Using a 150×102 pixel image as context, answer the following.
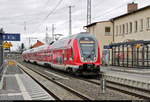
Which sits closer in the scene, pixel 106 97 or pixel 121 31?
pixel 106 97

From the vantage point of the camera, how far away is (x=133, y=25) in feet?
124

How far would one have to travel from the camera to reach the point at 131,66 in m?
30.5

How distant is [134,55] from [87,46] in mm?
13130

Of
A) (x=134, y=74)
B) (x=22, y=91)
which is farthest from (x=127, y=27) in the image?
(x=22, y=91)

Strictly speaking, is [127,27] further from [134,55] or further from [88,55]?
[88,55]

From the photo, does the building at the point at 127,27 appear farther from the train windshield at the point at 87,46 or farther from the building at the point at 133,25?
the train windshield at the point at 87,46

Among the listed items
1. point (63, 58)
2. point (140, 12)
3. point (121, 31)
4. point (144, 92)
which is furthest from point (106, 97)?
point (121, 31)

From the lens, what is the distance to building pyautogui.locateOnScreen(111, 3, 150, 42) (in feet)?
111

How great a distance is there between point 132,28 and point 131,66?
9.36 m

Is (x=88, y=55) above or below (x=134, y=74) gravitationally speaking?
above

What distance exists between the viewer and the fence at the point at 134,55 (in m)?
27.8

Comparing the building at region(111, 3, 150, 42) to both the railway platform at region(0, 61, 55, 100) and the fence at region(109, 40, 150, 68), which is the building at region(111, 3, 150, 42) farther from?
the railway platform at region(0, 61, 55, 100)

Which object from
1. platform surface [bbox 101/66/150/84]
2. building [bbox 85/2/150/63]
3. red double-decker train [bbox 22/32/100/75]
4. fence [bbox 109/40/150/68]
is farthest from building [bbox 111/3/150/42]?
red double-decker train [bbox 22/32/100/75]

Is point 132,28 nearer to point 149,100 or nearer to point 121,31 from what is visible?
point 121,31
